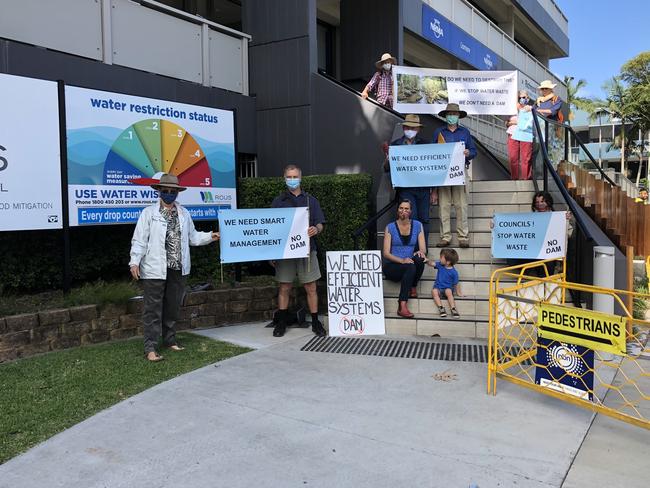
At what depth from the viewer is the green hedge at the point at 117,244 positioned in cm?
642

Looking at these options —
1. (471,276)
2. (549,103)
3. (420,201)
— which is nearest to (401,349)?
(471,276)

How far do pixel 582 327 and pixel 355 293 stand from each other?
3.07 m

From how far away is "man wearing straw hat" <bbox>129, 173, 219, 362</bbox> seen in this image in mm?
5441

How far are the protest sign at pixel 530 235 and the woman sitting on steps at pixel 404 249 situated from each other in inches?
34.6

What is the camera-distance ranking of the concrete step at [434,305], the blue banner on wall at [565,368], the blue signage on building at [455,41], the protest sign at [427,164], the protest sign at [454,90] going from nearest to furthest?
the blue banner on wall at [565,368]
the concrete step at [434,305]
the protest sign at [427,164]
the protest sign at [454,90]
the blue signage on building at [455,41]

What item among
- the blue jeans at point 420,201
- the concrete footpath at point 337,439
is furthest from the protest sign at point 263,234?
the blue jeans at point 420,201

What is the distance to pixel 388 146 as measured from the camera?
7.93 m

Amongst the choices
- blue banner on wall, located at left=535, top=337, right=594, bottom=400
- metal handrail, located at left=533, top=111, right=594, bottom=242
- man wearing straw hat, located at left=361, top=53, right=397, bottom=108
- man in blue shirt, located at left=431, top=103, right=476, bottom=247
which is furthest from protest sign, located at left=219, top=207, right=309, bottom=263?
man wearing straw hat, located at left=361, top=53, right=397, bottom=108

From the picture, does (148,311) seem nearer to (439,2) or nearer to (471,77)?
(471,77)

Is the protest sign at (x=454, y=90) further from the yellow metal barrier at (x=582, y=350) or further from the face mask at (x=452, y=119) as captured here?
the yellow metal barrier at (x=582, y=350)

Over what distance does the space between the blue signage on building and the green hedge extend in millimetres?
8148

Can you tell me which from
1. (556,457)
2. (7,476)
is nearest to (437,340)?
(556,457)

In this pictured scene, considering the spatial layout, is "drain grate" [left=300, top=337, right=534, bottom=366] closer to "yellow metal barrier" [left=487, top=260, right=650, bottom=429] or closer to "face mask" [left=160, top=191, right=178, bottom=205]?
"yellow metal barrier" [left=487, top=260, right=650, bottom=429]

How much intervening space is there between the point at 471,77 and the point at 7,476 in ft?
30.7
